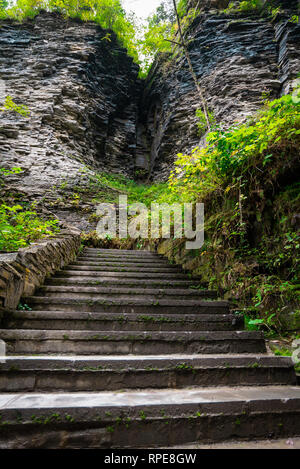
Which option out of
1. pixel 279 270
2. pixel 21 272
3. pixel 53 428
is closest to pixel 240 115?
pixel 279 270

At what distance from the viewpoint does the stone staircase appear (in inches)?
53.6

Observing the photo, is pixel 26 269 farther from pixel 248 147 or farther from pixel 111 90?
pixel 111 90

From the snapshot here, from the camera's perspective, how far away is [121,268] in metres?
4.49

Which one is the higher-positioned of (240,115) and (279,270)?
(240,115)

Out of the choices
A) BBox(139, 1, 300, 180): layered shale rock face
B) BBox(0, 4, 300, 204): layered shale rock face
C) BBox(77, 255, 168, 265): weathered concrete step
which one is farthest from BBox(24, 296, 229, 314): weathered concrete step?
BBox(139, 1, 300, 180): layered shale rock face

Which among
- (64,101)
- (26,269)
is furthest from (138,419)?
(64,101)

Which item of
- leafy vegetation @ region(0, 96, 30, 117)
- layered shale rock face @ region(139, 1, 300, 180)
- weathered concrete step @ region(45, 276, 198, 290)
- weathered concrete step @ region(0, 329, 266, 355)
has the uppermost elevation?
layered shale rock face @ region(139, 1, 300, 180)

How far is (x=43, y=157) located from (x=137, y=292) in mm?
10311

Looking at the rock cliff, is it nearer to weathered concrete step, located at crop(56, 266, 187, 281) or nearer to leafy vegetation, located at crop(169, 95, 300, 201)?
weathered concrete step, located at crop(56, 266, 187, 281)

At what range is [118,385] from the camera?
1741 millimetres

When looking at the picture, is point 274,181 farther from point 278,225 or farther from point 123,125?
point 123,125

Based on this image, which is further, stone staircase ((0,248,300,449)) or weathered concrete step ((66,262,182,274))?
weathered concrete step ((66,262,182,274))

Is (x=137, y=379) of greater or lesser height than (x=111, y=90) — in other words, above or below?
below

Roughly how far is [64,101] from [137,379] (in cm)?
1478
